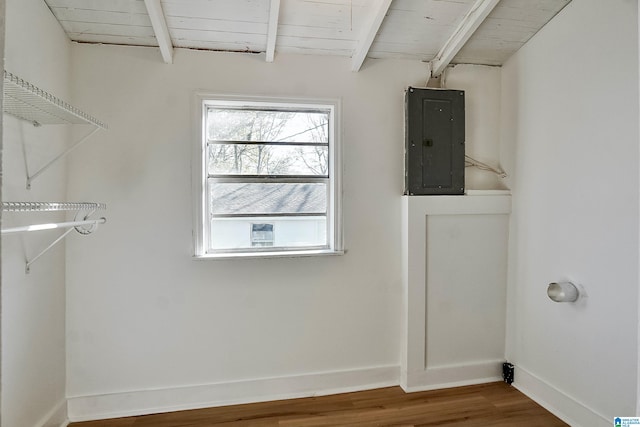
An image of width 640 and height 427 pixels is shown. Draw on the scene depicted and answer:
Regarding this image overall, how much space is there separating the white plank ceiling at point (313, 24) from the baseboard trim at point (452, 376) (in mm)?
1966

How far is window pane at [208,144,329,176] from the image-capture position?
2.31m

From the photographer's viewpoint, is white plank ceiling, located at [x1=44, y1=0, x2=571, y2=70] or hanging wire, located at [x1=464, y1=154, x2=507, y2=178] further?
hanging wire, located at [x1=464, y1=154, x2=507, y2=178]

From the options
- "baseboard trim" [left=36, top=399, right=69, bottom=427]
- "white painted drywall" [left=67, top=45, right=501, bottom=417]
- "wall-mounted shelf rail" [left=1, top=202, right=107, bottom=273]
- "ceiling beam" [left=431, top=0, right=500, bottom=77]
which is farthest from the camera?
"white painted drywall" [left=67, top=45, right=501, bottom=417]

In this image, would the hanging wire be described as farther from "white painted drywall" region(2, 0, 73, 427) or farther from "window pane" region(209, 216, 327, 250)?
"white painted drywall" region(2, 0, 73, 427)

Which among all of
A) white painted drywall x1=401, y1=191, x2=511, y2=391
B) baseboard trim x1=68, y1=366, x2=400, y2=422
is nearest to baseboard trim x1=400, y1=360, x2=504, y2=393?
white painted drywall x1=401, y1=191, x2=511, y2=391

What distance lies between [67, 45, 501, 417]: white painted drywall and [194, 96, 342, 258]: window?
9 cm

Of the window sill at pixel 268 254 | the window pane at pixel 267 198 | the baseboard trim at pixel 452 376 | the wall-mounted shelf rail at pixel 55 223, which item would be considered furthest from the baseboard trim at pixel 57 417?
the baseboard trim at pixel 452 376

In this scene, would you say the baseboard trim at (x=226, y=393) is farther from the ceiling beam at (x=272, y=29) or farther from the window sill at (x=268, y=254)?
the ceiling beam at (x=272, y=29)

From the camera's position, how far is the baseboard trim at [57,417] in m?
1.89

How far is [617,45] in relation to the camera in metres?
1.80

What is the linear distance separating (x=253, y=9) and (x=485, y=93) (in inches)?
61.9

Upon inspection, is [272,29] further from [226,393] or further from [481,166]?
[226,393]

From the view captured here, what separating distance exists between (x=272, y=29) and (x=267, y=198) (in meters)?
0.95

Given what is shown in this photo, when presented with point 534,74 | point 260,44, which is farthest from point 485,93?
point 260,44
